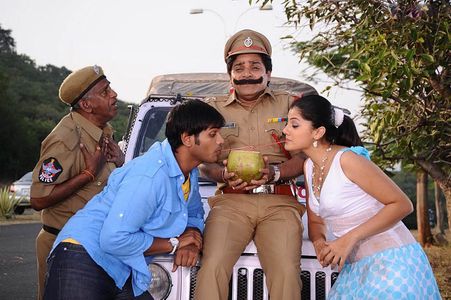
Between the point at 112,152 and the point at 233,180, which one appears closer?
the point at 233,180

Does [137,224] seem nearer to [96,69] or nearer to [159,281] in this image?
[159,281]

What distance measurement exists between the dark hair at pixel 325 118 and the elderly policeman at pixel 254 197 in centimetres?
49

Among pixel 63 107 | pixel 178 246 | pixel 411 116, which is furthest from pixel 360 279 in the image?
pixel 63 107

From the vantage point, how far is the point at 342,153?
307 cm

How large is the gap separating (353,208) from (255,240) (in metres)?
0.65

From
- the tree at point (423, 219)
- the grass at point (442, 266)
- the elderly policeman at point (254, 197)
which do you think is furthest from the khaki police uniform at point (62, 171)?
→ the tree at point (423, 219)

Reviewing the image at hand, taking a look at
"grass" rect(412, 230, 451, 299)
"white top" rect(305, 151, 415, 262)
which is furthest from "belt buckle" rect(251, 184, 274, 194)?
"grass" rect(412, 230, 451, 299)

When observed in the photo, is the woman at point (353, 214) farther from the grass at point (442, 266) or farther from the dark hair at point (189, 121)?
the grass at point (442, 266)

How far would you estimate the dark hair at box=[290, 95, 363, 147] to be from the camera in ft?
10.5

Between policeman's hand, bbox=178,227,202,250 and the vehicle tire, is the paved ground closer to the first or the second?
policeman's hand, bbox=178,227,202,250

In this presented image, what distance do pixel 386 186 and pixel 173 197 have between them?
99 centimetres

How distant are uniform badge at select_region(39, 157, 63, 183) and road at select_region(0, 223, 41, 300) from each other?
4173 mm

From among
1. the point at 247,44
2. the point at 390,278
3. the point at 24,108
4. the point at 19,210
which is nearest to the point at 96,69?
the point at 247,44

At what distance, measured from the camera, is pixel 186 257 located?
309cm
